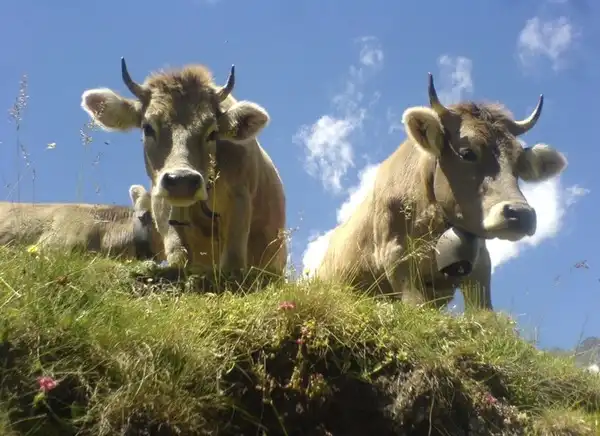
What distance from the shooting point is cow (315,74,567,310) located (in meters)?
7.66

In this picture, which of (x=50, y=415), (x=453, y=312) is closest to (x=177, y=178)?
(x=453, y=312)

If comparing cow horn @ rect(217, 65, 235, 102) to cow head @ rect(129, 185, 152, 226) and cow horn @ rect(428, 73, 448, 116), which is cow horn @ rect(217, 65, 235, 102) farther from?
cow head @ rect(129, 185, 152, 226)

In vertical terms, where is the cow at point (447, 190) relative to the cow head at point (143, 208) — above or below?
below

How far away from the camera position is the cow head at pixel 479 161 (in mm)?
7516

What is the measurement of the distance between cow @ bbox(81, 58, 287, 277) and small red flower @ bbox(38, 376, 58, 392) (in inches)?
129

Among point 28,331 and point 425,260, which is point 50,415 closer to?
point 28,331

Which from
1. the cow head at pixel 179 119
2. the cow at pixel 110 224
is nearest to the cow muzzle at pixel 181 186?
the cow head at pixel 179 119

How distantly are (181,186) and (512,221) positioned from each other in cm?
318

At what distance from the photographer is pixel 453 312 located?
5453 mm

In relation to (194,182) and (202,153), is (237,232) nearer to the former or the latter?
(202,153)

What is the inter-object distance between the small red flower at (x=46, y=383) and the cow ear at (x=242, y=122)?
14.4ft

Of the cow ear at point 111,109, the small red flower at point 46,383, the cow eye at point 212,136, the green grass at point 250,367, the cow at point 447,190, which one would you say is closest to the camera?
the small red flower at point 46,383

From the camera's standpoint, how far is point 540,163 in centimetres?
860

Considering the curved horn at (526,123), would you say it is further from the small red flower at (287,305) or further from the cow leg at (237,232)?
the small red flower at (287,305)
